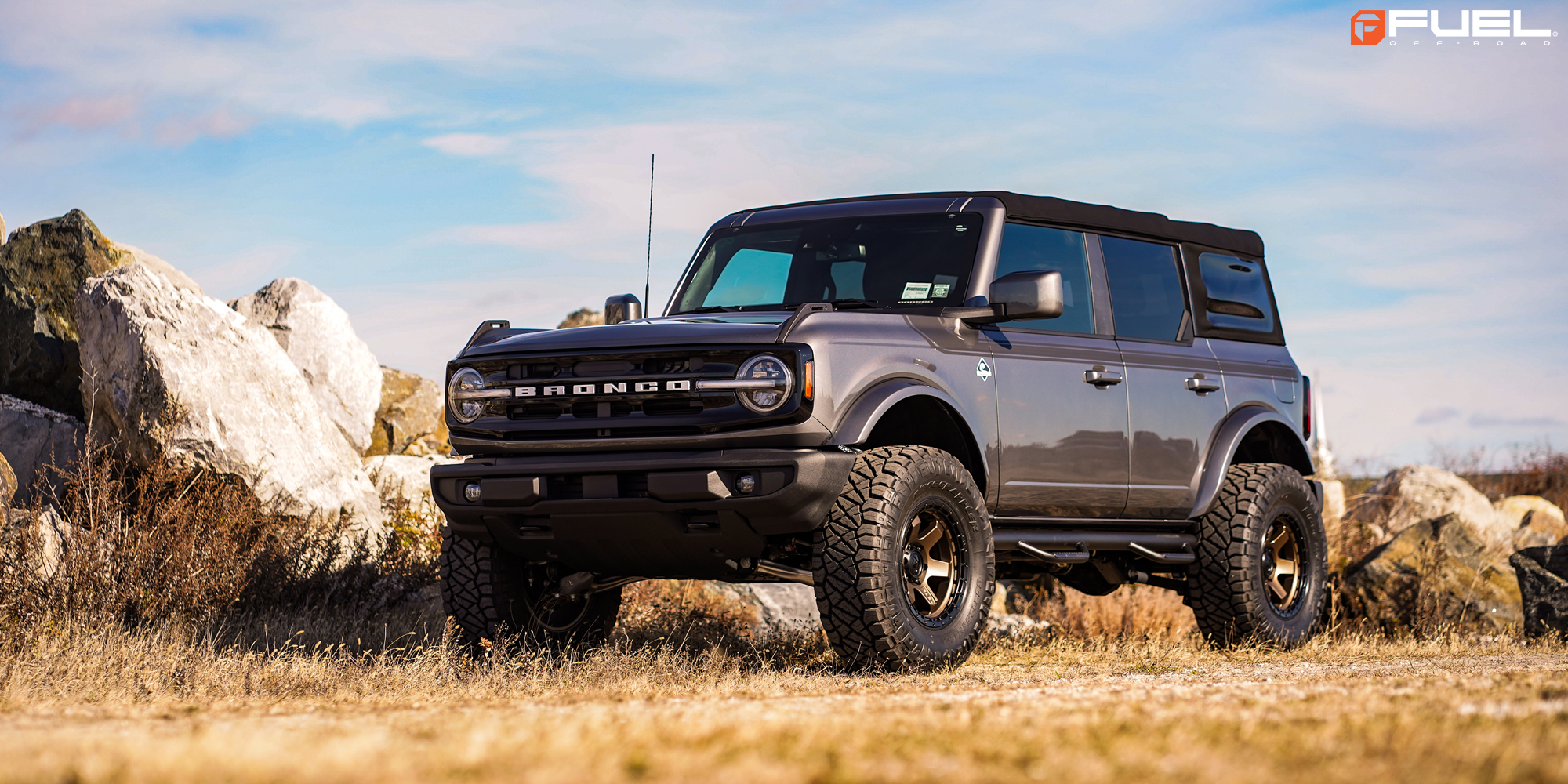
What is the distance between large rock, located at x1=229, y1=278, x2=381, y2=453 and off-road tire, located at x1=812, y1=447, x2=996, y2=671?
8.61m

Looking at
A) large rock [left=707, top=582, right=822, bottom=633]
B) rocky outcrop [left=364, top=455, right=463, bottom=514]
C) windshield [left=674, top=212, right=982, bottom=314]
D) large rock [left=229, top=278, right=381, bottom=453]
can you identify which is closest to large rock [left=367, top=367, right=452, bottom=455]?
large rock [left=229, top=278, right=381, bottom=453]

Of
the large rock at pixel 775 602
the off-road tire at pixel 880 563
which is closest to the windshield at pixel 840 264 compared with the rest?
the off-road tire at pixel 880 563

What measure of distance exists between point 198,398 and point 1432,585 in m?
8.95

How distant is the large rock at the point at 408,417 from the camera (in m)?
15.4

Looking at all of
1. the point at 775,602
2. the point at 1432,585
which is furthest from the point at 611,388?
the point at 1432,585

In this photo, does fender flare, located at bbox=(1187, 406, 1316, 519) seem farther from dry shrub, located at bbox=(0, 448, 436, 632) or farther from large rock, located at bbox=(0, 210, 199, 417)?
large rock, located at bbox=(0, 210, 199, 417)

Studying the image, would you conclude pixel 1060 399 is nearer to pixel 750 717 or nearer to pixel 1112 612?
pixel 750 717

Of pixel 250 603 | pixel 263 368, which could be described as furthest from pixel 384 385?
pixel 250 603

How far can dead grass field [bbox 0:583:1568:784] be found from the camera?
3.24m

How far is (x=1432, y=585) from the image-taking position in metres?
11.2

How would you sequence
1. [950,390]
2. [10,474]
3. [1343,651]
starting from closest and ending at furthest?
[950,390], [1343,651], [10,474]

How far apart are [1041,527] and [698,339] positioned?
237 cm

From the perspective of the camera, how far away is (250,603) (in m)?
9.10

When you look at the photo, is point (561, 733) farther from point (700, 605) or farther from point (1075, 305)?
point (700, 605)
